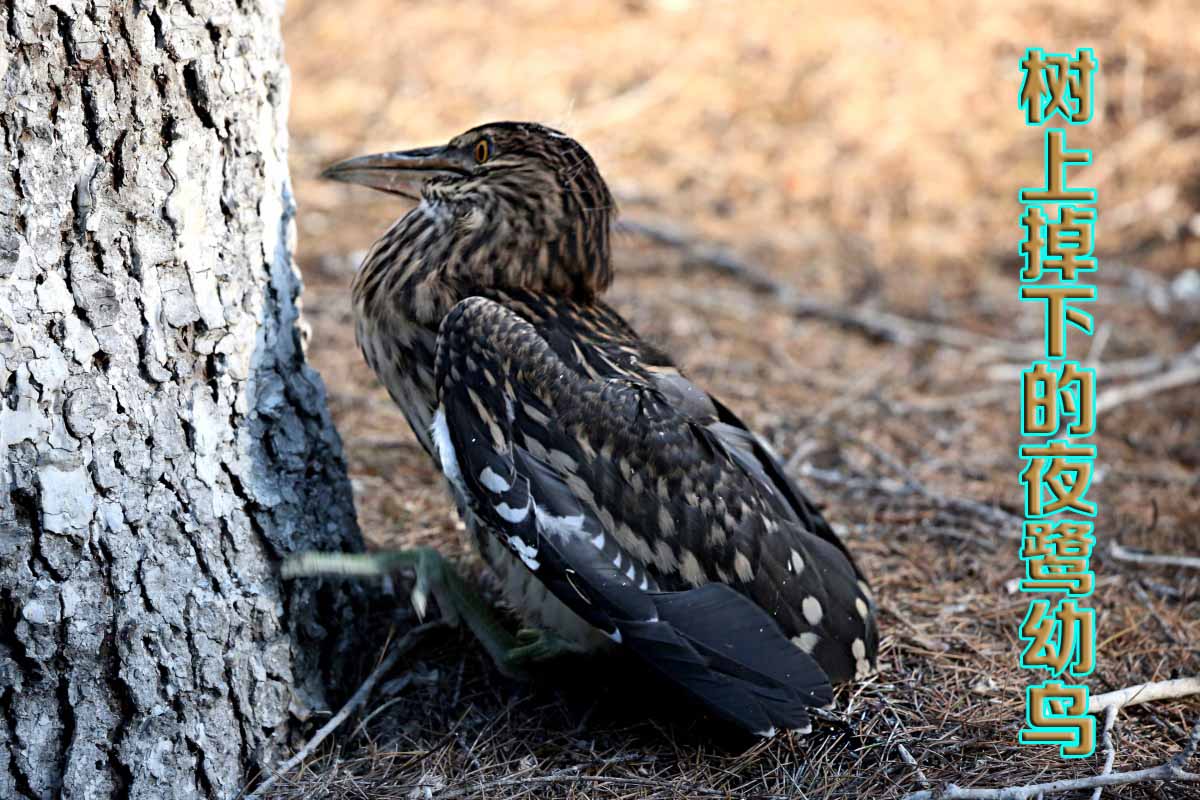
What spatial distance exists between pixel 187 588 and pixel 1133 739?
2.29 meters

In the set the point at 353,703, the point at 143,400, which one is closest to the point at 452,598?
the point at 353,703

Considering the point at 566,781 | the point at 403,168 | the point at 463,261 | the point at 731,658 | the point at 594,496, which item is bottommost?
the point at 566,781

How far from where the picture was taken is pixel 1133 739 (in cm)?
286

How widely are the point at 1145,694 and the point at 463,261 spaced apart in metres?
2.08

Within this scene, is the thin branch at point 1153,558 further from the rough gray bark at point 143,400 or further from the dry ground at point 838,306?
the rough gray bark at point 143,400

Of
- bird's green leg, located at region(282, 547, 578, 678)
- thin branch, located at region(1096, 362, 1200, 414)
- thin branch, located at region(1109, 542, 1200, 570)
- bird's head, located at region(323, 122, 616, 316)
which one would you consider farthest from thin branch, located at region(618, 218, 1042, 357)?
bird's green leg, located at region(282, 547, 578, 678)

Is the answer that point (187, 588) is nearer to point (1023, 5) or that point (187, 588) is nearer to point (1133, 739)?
point (1133, 739)

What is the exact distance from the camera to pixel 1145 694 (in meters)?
2.96

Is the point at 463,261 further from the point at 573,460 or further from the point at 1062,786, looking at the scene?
the point at 1062,786

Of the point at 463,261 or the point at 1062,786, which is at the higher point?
the point at 463,261

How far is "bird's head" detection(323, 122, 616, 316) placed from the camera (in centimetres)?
308

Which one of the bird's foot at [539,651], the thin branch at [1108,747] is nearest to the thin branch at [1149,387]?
the thin branch at [1108,747]

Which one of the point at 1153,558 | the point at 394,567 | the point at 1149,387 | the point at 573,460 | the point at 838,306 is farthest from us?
the point at 838,306

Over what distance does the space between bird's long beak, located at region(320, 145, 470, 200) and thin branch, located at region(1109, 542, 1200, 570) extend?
7.91ft
